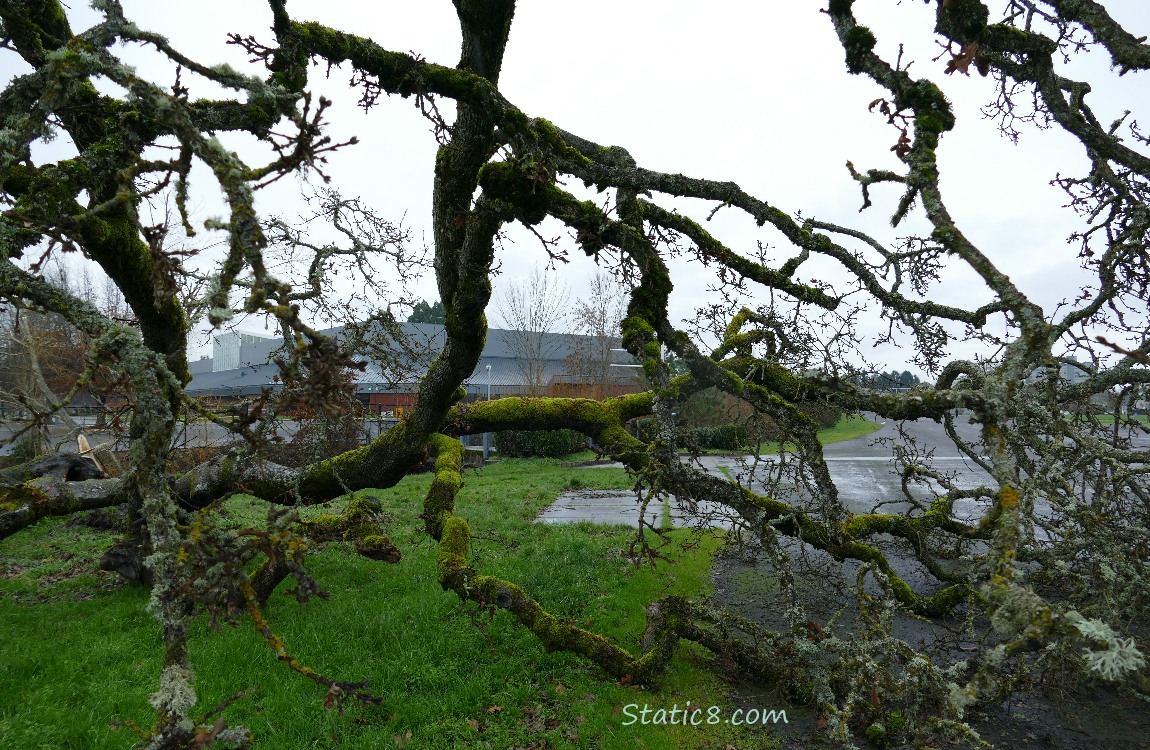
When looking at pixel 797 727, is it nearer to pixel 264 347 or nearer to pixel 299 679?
pixel 299 679

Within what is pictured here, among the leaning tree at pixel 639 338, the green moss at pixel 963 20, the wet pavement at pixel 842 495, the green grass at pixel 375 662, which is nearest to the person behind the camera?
the leaning tree at pixel 639 338

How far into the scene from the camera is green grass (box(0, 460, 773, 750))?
4430mm

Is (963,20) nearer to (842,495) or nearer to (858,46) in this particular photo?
(858,46)

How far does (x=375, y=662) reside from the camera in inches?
211

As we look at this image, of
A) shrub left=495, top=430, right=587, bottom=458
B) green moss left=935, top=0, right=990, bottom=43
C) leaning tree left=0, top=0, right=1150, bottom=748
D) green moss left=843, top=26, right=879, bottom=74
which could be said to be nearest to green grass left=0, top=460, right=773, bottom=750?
leaning tree left=0, top=0, right=1150, bottom=748

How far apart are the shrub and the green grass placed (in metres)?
13.0

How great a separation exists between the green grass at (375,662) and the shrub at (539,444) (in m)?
13.0

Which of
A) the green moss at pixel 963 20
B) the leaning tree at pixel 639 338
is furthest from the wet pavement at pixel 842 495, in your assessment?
the green moss at pixel 963 20

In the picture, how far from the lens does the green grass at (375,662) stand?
4.43 m

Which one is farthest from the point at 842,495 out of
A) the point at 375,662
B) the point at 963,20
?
the point at 963,20

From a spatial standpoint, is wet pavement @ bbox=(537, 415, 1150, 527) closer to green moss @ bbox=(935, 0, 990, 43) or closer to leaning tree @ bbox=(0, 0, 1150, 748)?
leaning tree @ bbox=(0, 0, 1150, 748)

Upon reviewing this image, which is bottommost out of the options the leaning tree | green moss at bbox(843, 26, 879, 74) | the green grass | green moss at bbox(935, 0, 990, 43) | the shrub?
the shrub

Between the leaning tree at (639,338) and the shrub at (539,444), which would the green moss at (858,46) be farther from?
the shrub at (539,444)

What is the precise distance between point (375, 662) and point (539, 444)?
16.5 m
